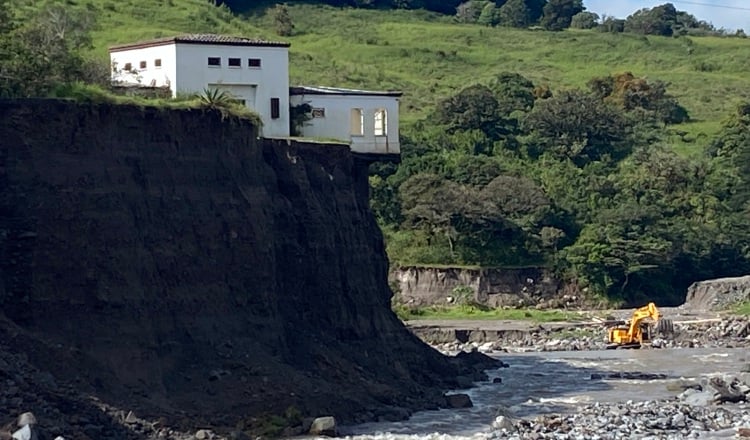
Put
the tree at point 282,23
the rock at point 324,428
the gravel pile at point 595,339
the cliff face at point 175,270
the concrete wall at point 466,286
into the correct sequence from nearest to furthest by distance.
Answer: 1. the cliff face at point 175,270
2. the rock at point 324,428
3. the gravel pile at point 595,339
4. the concrete wall at point 466,286
5. the tree at point 282,23

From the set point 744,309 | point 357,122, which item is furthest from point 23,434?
point 744,309

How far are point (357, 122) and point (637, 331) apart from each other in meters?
22.7

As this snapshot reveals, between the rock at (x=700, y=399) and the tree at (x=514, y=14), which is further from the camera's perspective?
the tree at (x=514, y=14)

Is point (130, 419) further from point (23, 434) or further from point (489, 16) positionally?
point (489, 16)

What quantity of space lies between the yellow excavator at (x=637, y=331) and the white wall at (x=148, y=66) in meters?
30.1

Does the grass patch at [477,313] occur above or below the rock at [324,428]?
below

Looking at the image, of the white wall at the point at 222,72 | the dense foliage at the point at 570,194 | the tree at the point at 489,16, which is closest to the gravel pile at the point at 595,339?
the dense foliage at the point at 570,194

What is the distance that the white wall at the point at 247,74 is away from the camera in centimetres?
5594

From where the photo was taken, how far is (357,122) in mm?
63125

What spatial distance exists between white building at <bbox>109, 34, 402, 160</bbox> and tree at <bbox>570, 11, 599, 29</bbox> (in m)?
120

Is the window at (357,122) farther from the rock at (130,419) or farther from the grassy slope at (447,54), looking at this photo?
the grassy slope at (447,54)

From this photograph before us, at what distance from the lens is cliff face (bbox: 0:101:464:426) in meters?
44.1

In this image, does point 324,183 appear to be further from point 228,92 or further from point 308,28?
point 308,28

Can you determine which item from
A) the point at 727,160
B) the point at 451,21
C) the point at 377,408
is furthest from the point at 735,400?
the point at 451,21
